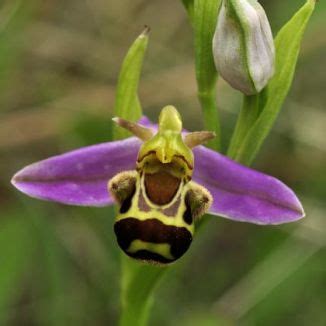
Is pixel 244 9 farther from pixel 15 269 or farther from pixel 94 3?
pixel 94 3

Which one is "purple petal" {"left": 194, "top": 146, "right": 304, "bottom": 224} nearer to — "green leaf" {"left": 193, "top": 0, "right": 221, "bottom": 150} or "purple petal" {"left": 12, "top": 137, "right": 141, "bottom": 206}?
"green leaf" {"left": 193, "top": 0, "right": 221, "bottom": 150}

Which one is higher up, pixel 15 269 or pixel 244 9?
pixel 244 9

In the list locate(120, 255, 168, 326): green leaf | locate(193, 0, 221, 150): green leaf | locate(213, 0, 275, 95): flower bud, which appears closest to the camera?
locate(213, 0, 275, 95): flower bud

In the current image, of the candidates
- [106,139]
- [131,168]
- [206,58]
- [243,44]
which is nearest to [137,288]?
[131,168]

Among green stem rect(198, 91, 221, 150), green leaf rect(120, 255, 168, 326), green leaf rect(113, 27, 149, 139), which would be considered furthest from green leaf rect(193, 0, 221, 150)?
green leaf rect(120, 255, 168, 326)

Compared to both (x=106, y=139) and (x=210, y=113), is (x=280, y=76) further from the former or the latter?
(x=106, y=139)

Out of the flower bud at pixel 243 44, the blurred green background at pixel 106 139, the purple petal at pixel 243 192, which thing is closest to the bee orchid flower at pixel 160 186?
the purple petal at pixel 243 192

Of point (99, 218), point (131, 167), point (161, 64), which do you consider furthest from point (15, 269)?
point (161, 64)

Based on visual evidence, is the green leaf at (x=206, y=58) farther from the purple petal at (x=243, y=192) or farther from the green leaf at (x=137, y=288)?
the green leaf at (x=137, y=288)
